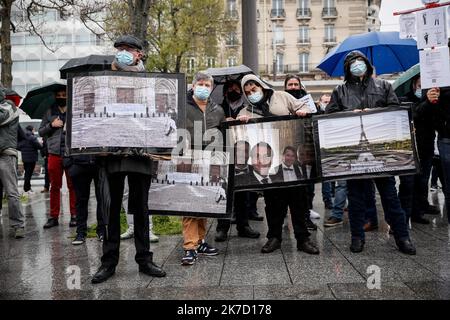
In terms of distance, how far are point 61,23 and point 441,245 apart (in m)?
53.1

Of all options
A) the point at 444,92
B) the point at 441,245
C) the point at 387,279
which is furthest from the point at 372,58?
the point at 387,279

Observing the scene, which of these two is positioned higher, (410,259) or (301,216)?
(301,216)

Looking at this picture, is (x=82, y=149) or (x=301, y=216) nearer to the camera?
(x=82, y=149)

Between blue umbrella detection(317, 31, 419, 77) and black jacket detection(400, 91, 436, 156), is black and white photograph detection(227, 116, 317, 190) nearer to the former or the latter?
black jacket detection(400, 91, 436, 156)

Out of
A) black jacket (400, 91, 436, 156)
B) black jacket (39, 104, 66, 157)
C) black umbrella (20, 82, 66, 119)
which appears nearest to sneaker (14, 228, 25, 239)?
black jacket (39, 104, 66, 157)

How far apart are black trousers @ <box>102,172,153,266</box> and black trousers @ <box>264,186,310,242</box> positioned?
1.59 m

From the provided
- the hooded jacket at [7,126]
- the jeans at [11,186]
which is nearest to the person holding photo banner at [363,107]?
the hooded jacket at [7,126]

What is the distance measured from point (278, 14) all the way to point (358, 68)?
52212 mm

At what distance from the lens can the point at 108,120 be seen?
491 cm

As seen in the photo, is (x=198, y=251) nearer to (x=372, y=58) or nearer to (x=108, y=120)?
(x=108, y=120)

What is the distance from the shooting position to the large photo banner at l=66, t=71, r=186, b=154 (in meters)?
4.88

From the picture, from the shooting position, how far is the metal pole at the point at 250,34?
8963 millimetres

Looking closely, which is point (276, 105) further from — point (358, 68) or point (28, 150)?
point (28, 150)
